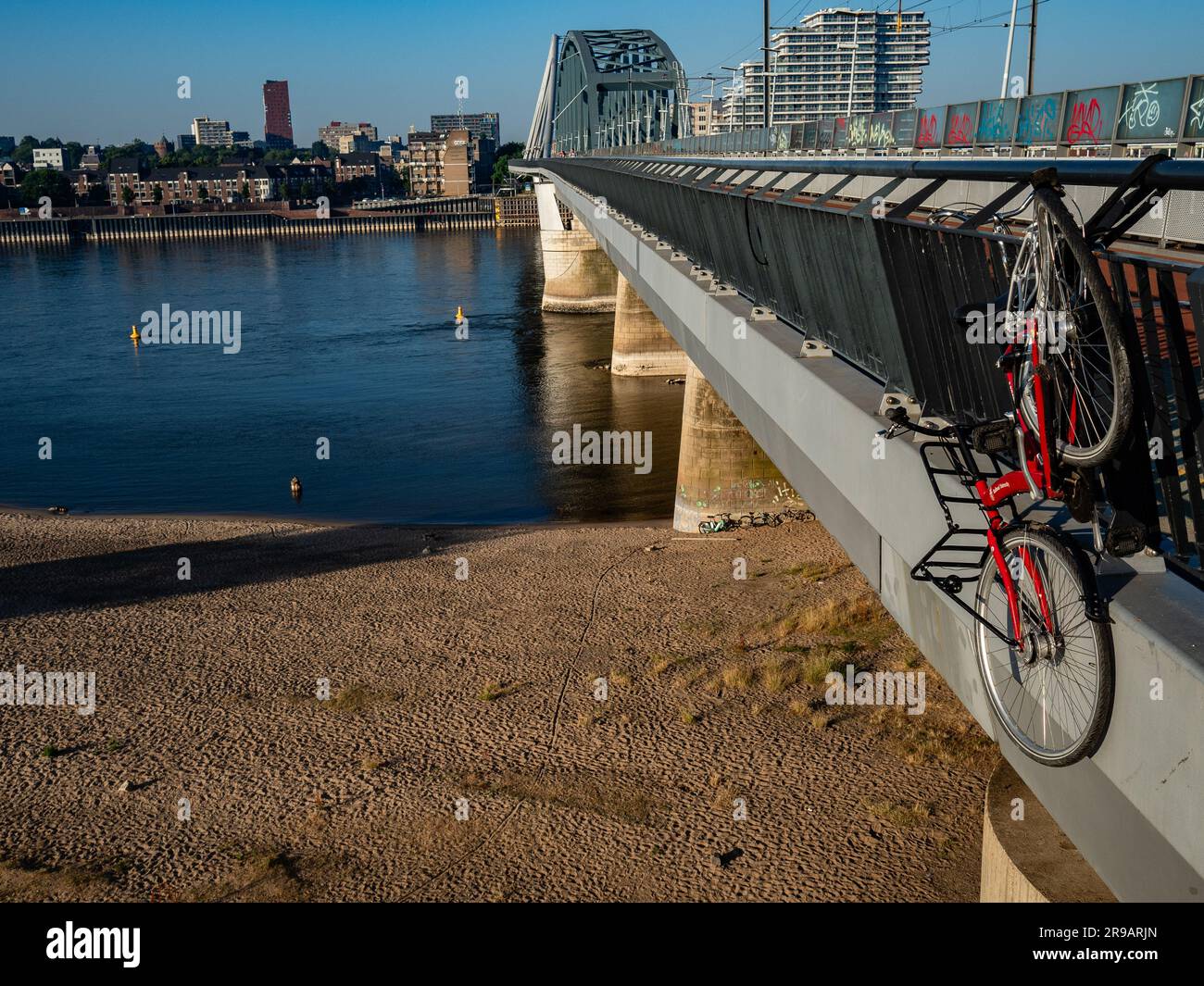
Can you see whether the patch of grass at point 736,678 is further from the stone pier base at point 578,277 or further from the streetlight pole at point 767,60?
the stone pier base at point 578,277

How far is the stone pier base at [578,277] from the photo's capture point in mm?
59906

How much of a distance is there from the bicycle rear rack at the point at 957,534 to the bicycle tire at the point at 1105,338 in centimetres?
44

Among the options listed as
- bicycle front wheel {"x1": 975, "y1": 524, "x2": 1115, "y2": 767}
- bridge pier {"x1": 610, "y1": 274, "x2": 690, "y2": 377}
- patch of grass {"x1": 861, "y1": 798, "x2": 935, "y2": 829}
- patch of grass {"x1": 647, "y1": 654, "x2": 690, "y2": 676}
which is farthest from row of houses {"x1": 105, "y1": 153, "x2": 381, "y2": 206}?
bicycle front wheel {"x1": 975, "y1": 524, "x2": 1115, "y2": 767}

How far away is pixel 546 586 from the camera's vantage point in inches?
664

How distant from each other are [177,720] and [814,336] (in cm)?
840

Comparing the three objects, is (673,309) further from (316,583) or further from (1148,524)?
(1148,524)

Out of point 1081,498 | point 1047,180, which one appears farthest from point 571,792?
point 1047,180

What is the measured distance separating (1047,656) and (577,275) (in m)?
58.1

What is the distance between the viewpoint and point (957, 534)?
15.6 ft

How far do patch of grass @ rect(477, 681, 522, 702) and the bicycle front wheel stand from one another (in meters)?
8.95

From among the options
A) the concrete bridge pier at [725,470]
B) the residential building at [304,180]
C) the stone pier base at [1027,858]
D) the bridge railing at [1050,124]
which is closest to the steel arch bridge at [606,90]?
the bridge railing at [1050,124]

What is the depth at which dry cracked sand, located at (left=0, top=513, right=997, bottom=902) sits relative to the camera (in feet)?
30.2

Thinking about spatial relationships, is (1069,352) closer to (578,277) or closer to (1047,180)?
(1047,180)
